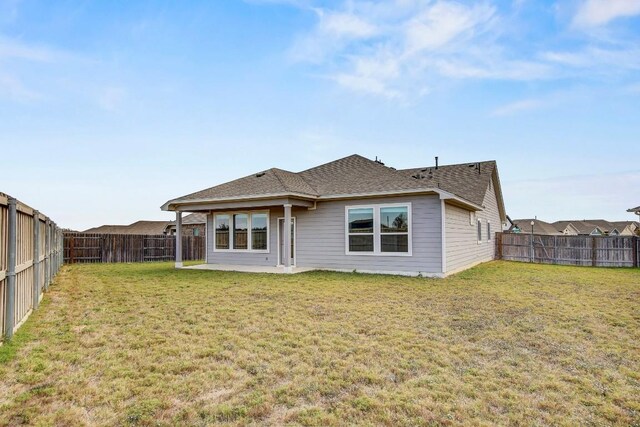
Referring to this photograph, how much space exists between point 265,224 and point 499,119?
10855mm

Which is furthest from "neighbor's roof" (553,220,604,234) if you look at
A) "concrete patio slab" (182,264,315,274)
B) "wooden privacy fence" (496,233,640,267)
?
"concrete patio slab" (182,264,315,274)

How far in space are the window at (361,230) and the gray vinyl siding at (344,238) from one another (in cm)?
26

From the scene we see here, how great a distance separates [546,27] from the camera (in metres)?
11.0

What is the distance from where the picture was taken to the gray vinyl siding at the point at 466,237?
457 inches

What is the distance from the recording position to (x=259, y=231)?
13836 millimetres

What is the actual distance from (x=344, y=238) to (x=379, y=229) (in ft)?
4.25

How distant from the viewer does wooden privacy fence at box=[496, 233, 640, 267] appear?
15445 mm

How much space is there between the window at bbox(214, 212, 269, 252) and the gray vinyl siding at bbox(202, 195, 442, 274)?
24 cm

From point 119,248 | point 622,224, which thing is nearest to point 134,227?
point 119,248

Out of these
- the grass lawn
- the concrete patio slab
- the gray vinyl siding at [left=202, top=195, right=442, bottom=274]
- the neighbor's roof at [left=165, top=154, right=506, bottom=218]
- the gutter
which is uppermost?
the neighbor's roof at [left=165, top=154, right=506, bottom=218]

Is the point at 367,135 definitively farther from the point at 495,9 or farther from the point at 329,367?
the point at 329,367

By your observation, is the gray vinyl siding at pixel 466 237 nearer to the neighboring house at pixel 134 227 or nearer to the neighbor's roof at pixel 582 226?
the neighboring house at pixel 134 227

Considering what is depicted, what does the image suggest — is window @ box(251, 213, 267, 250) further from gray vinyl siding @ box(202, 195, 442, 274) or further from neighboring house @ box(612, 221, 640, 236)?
neighboring house @ box(612, 221, 640, 236)

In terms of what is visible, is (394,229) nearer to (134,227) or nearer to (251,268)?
(251,268)
